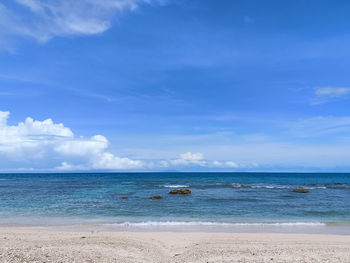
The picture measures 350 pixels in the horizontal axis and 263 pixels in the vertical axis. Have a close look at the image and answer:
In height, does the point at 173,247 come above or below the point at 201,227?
above

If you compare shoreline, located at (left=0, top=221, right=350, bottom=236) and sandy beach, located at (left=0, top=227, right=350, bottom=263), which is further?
shoreline, located at (left=0, top=221, right=350, bottom=236)

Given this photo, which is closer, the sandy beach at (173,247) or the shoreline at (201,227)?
the sandy beach at (173,247)

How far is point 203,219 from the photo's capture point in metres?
20.3

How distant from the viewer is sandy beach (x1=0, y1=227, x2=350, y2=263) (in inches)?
373

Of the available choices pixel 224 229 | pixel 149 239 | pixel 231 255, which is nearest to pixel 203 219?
pixel 224 229

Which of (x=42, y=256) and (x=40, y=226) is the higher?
(x=42, y=256)

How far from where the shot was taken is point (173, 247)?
1259 cm

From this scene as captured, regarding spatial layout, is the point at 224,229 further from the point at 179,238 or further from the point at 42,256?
the point at 42,256

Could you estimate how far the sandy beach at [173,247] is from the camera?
9477mm

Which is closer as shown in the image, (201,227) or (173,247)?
(173,247)

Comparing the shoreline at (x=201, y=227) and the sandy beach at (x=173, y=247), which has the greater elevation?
the sandy beach at (x=173, y=247)

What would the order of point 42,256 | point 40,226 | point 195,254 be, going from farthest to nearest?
→ 1. point 40,226
2. point 195,254
3. point 42,256

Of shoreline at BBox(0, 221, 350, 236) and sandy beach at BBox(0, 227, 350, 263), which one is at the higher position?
sandy beach at BBox(0, 227, 350, 263)

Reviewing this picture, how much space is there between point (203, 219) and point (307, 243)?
8.72m
